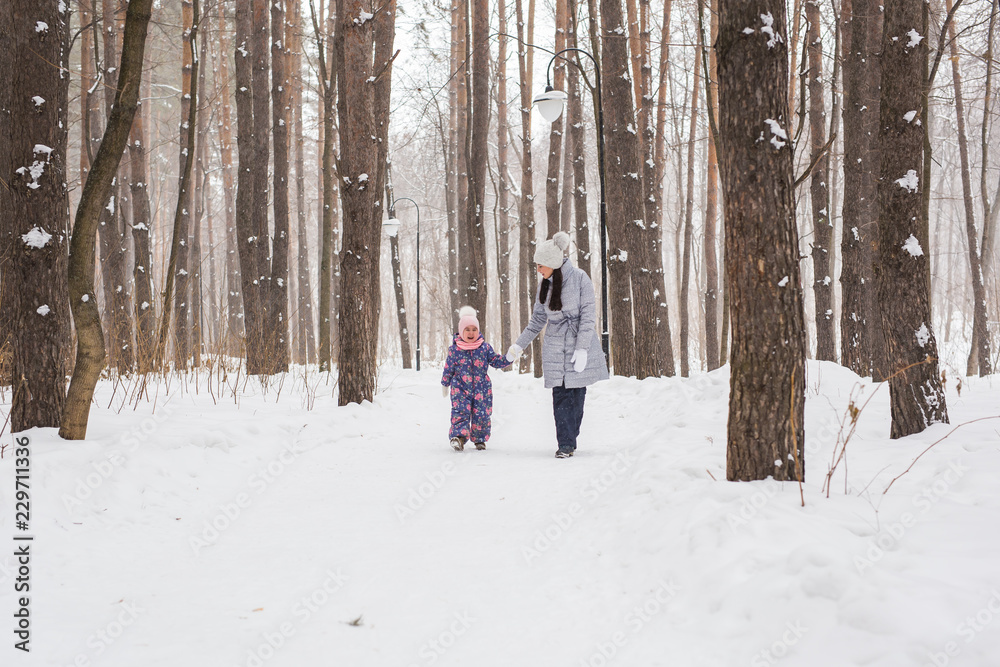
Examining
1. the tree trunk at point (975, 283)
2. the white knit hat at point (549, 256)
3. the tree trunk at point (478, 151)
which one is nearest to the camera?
the white knit hat at point (549, 256)

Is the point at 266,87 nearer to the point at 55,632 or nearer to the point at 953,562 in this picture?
the point at 55,632

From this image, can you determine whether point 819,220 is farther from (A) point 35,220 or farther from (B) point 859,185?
(A) point 35,220

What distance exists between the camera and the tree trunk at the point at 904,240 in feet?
14.3

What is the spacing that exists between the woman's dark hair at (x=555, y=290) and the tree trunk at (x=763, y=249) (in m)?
2.45

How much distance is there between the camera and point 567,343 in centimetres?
557

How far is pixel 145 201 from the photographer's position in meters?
11.5

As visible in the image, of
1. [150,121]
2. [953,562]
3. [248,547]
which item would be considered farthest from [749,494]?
[150,121]

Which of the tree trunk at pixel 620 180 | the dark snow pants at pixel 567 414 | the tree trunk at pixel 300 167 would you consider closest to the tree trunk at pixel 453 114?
the tree trunk at pixel 300 167

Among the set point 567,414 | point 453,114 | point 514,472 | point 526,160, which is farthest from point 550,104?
point 453,114

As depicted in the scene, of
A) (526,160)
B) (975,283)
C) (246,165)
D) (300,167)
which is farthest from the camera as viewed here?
(300,167)

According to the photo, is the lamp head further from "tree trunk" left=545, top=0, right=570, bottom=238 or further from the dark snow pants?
"tree trunk" left=545, top=0, right=570, bottom=238

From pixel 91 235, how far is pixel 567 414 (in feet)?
12.8

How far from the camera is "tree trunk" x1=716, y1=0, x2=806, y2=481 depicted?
3168mm

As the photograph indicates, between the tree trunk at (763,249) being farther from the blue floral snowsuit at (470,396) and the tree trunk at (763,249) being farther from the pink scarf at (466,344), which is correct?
the pink scarf at (466,344)
